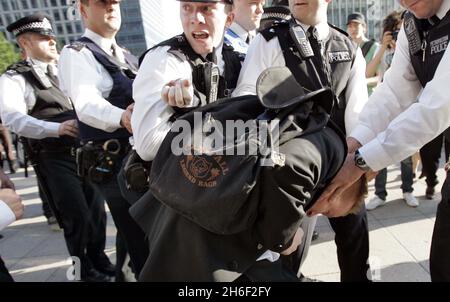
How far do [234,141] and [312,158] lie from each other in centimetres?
23

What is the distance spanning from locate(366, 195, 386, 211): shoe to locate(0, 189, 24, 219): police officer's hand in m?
3.39

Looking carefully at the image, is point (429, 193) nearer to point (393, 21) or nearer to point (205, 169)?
point (393, 21)

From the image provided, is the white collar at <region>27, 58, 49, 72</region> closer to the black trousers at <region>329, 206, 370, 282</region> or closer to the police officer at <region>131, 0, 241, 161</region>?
the police officer at <region>131, 0, 241, 161</region>

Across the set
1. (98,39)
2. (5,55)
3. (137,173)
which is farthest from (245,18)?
(5,55)

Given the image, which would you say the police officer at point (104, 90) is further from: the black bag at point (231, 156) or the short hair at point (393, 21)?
the short hair at point (393, 21)

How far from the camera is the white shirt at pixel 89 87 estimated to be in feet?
6.25

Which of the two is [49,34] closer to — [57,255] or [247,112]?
[57,255]

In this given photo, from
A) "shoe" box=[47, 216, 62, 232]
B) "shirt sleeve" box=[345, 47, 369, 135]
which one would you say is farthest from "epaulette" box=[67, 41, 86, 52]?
"shoe" box=[47, 216, 62, 232]

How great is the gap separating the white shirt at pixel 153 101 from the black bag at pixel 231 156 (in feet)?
0.90

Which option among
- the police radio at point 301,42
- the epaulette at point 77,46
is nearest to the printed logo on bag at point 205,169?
the police radio at point 301,42

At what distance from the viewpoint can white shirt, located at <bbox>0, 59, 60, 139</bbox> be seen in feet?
8.86

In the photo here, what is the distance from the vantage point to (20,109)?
2762 millimetres
